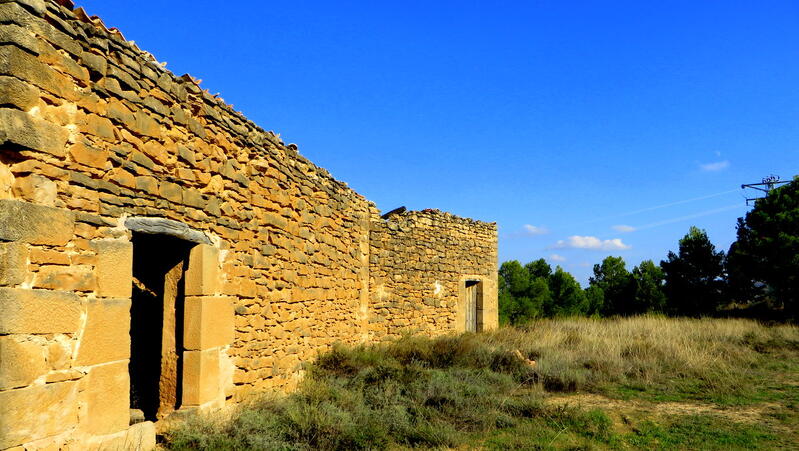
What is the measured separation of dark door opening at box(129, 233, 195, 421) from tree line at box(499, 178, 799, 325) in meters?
13.7

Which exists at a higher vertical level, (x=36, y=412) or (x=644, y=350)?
(x=36, y=412)

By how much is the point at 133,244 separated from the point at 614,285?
23.8m

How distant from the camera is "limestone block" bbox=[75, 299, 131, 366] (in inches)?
148

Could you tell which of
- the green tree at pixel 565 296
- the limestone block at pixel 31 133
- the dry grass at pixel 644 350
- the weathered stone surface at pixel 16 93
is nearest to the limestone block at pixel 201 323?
the limestone block at pixel 31 133

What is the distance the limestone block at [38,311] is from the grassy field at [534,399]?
4.92 ft

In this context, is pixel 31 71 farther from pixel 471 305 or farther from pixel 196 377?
pixel 471 305

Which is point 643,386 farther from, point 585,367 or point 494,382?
point 494,382

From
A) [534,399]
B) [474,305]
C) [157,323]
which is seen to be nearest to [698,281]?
[474,305]

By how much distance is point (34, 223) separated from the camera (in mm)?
3389

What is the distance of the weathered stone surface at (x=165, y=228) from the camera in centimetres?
425

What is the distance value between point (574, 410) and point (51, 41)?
20.3 ft

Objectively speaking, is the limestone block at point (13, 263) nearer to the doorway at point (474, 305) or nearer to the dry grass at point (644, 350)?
the dry grass at point (644, 350)

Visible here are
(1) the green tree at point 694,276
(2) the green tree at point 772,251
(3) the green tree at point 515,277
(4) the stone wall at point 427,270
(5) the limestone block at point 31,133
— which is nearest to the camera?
(5) the limestone block at point 31,133

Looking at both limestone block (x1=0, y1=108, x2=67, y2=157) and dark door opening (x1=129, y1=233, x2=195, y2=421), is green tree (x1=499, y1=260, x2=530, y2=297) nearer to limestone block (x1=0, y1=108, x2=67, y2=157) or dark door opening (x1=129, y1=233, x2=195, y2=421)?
dark door opening (x1=129, y1=233, x2=195, y2=421)
